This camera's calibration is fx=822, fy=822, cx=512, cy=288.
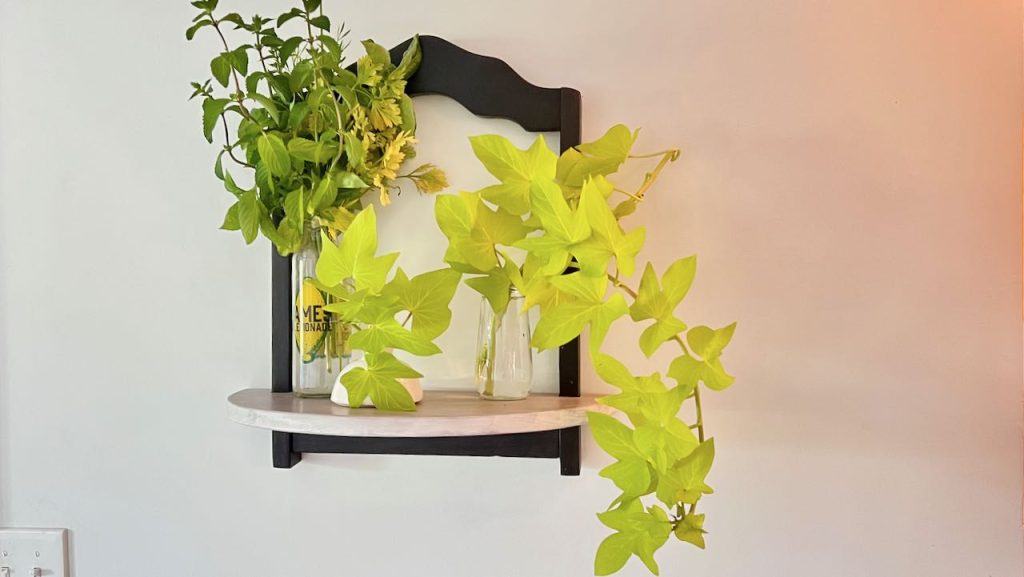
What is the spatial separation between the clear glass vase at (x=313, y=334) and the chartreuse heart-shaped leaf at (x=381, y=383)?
119mm

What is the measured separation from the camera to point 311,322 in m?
0.90

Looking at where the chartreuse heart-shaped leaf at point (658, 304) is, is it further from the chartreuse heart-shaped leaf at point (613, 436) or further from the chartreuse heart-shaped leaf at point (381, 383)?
the chartreuse heart-shaped leaf at point (381, 383)

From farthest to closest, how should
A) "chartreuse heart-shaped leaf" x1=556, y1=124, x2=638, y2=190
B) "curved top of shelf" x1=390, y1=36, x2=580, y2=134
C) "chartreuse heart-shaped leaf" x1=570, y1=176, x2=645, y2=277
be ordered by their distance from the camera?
"curved top of shelf" x1=390, y1=36, x2=580, y2=134 < "chartreuse heart-shaped leaf" x1=556, y1=124, x2=638, y2=190 < "chartreuse heart-shaped leaf" x1=570, y1=176, x2=645, y2=277

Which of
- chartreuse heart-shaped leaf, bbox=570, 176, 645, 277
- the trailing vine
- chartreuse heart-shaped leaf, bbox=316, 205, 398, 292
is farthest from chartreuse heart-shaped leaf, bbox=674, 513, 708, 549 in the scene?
chartreuse heart-shaped leaf, bbox=316, 205, 398, 292

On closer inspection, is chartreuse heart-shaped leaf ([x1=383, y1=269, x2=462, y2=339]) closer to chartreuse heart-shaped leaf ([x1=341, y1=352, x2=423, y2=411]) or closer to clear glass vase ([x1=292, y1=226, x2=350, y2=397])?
chartreuse heart-shaped leaf ([x1=341, y1=352, x2=423, y2=411])

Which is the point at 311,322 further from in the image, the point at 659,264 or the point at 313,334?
the point at 659,264

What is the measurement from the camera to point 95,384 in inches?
39.8

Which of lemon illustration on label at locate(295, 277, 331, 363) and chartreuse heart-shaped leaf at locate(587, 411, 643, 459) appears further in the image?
lemon illustration on label at locate(295, 277, 331, 363)

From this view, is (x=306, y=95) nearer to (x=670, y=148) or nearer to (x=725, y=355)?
(x=670, y=148)

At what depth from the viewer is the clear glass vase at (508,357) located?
88 centimetres

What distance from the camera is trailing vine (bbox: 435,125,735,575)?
0.70m

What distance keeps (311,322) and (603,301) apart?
1.12ft

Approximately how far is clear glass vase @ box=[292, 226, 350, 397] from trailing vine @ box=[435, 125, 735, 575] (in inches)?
7.3

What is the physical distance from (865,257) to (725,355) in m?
0.19
